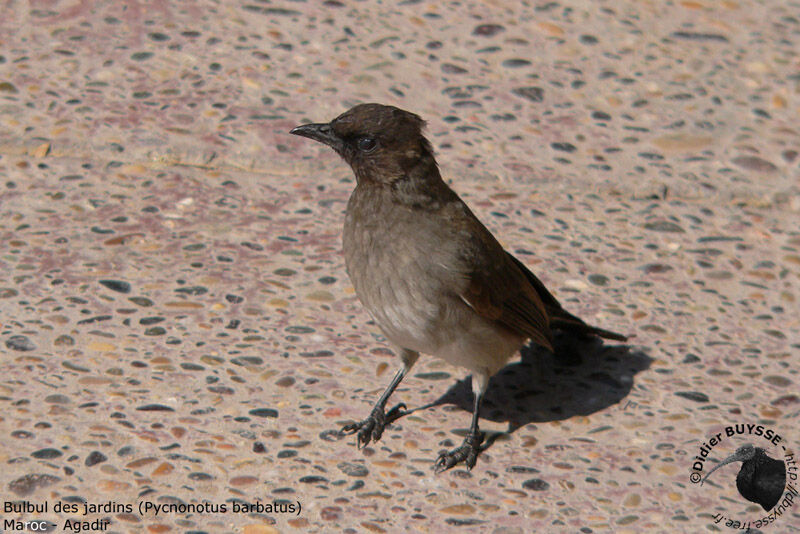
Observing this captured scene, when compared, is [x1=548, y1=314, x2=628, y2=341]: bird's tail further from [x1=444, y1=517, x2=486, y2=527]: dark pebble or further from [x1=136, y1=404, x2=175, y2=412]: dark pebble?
[x1=136, y1=404, x2=175, y2=412]: dark pebble

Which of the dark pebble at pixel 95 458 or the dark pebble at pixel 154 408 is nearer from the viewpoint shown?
the dark pebble at pixel 95 458

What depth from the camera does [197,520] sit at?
349 centimetres

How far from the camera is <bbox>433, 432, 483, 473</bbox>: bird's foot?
3895 millimetres

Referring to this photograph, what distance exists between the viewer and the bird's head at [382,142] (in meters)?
4.16

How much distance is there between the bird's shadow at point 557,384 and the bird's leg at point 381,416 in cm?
14

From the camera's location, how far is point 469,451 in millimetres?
3984

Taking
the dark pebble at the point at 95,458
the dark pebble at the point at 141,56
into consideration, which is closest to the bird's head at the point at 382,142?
the dark pebble at the point at 95,458

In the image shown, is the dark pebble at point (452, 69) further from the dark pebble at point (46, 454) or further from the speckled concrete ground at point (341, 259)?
the dark pebble at point (46, 454)

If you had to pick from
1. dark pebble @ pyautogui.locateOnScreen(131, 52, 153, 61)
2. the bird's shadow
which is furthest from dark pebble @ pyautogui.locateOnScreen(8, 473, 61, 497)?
dark pebble @ pyautogui.locateOnScreen(131, 52, 153, 61)

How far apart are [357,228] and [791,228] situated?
7.96ft

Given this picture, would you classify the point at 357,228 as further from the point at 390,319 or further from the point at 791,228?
the point at 791,228

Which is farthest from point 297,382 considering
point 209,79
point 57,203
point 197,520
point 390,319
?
point 209,79

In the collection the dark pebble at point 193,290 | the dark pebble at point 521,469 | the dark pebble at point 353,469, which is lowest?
the dark pebble at point 353,469

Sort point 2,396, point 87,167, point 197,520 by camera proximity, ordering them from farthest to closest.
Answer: point 87,167 < point 2,396 < point 197,520
